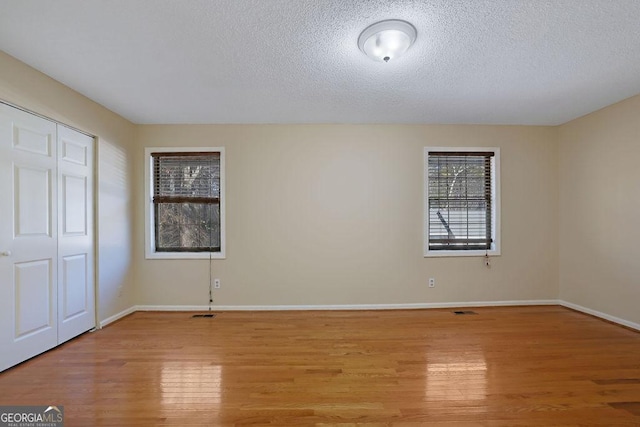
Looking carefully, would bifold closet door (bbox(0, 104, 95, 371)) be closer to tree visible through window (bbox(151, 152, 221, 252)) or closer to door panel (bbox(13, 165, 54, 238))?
door panel (bbox(13, 165, 54, 238))

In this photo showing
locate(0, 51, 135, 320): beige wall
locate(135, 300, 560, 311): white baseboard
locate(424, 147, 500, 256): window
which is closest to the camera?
locate(0, 51, 135, 320): beige wall

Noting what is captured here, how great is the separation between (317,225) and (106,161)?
272cm

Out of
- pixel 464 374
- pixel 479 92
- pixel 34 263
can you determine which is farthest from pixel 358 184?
pixel 34 263

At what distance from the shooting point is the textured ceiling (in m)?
1.80

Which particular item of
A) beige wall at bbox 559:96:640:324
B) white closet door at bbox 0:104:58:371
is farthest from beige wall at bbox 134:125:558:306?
white closet door at bbox 0:104:58:371

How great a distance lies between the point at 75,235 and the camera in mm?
2932

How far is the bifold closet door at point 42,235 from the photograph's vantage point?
7.45ft

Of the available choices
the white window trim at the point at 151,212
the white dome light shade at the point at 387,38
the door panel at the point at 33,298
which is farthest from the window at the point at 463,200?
the door panel at the point at 33,298

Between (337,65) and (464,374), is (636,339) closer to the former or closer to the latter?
(464,374)

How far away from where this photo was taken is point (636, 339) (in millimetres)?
2830

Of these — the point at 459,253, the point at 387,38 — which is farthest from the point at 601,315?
the point at 387,38

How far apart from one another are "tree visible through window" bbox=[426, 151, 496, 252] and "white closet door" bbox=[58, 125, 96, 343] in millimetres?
4274

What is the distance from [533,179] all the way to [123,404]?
5216 mm

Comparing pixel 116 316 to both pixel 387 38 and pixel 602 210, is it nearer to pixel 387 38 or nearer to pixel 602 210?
pixel 387 38
